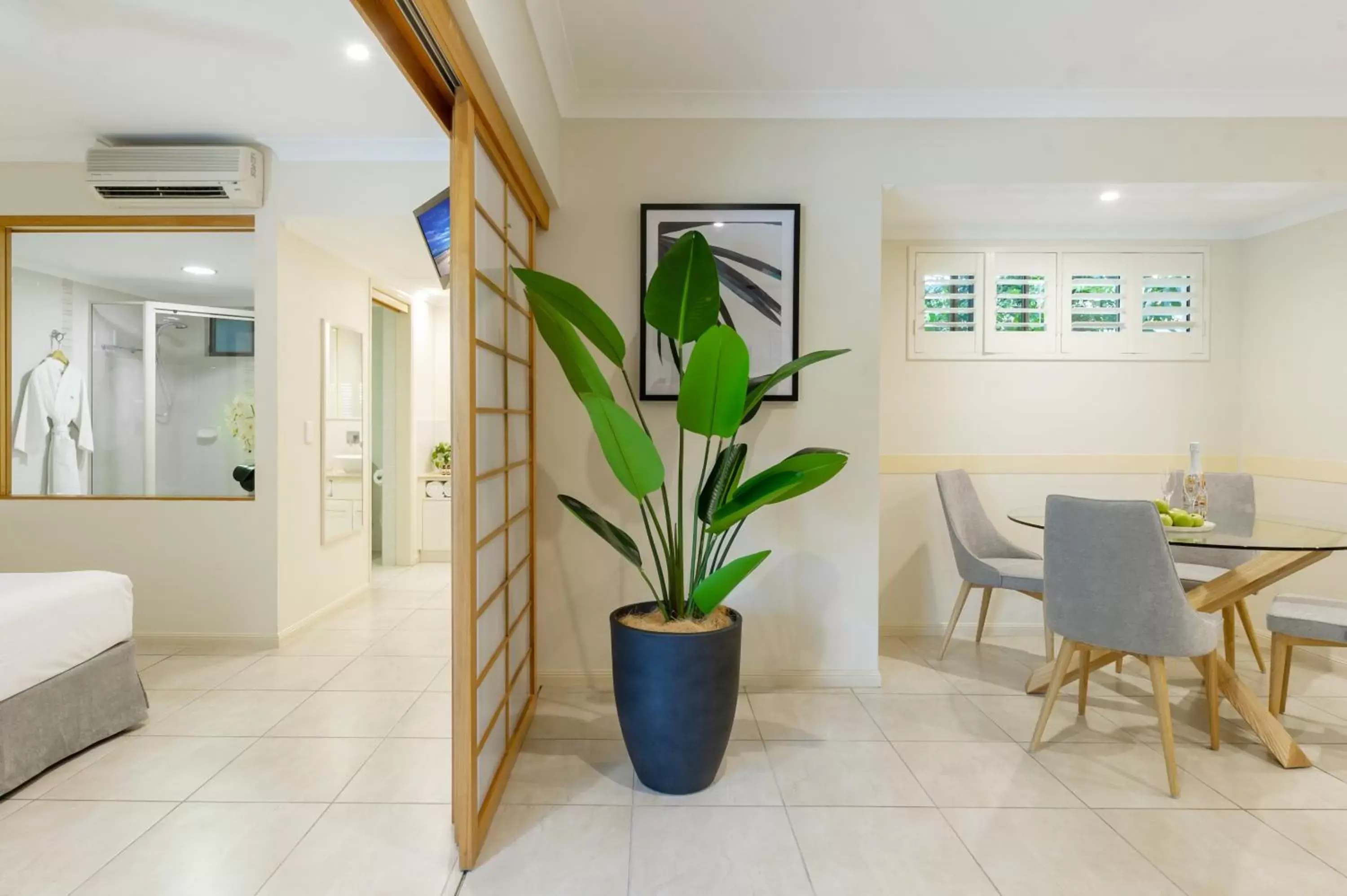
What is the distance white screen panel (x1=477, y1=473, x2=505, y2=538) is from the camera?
2.07m

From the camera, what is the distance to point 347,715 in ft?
9.12

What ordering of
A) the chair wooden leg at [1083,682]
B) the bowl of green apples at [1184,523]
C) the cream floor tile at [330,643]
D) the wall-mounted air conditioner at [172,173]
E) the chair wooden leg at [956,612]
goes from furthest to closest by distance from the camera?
the cream floor tile at [330,643], the chair wooden leg at [956,612], the wall-mounted air conditioner at [172,173], the chair wooden leg at [1083,682], the bowl of green apples at [1184,523]

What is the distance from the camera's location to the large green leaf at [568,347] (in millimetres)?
2135

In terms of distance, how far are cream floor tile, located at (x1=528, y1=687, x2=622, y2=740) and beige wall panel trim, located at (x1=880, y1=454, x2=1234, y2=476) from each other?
1.95 m

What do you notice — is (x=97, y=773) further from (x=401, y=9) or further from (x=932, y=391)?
(x=932, y=391)

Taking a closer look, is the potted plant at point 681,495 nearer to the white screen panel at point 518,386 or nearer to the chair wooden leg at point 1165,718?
the white screen panel at point 518,386

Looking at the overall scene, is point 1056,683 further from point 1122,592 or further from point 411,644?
point 411,644

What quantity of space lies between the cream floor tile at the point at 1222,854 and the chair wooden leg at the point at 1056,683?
0.36m

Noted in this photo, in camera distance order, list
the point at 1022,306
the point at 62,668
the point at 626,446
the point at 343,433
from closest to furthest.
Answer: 1. the point at 626,446
2. the point at 62,668
3. the point at 1022,306
4. the point at 343,433

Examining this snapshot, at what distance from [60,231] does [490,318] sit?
9.74 feet

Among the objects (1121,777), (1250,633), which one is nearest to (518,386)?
(1121,777)

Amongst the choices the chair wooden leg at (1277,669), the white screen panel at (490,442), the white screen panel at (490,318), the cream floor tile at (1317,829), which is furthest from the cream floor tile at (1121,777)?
the white screen panel at (490,318)

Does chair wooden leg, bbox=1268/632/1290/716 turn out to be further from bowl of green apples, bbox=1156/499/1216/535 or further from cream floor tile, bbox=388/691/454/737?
cream floor tile, bbox=388/691/454/737

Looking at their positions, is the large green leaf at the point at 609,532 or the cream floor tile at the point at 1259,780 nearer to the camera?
the cream floor tile at the point at 1259,780
